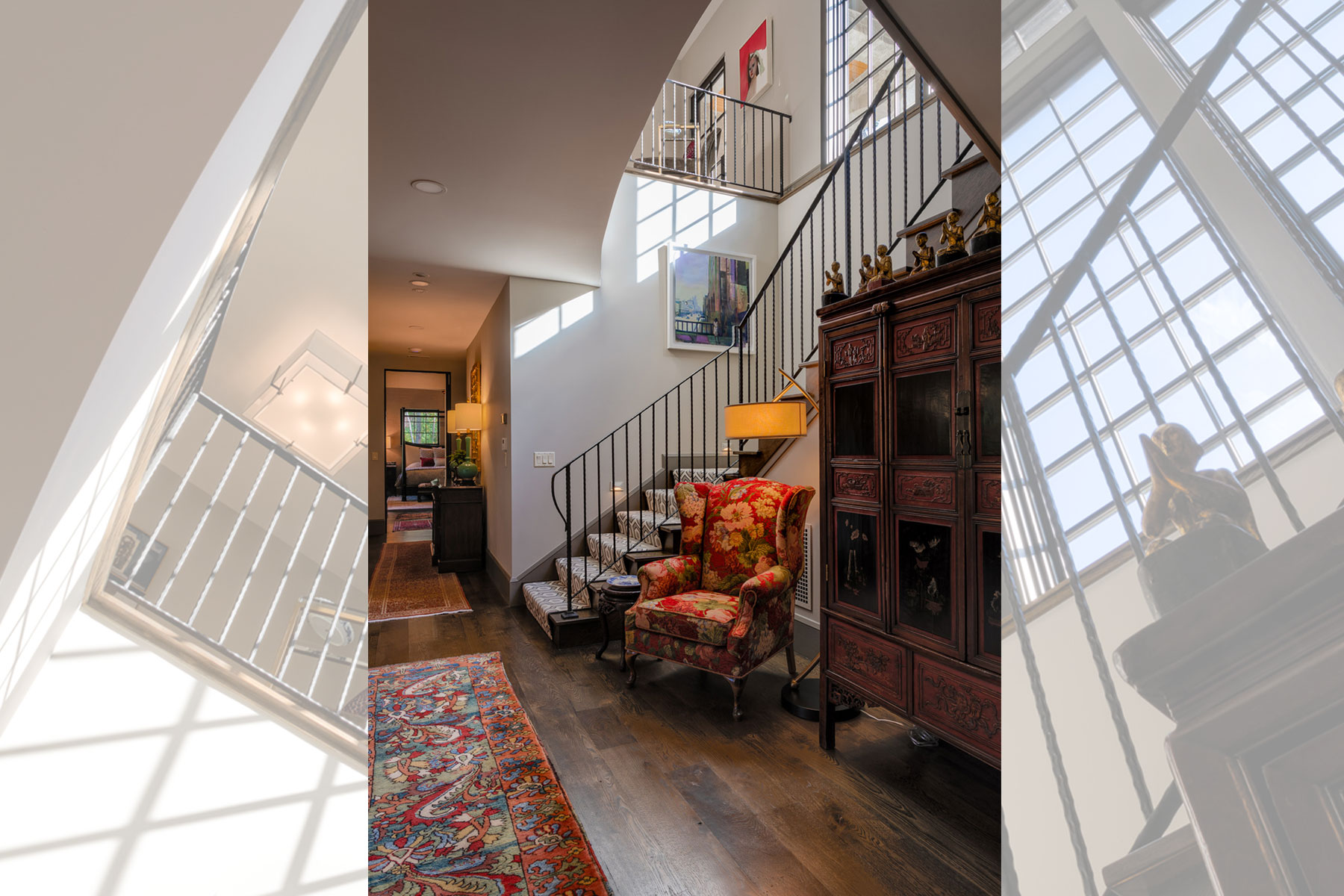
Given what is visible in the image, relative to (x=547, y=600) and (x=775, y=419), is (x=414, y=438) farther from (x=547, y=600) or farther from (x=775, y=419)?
(x=775, y=419)

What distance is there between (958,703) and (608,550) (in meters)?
2.91

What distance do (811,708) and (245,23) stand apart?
115 inches

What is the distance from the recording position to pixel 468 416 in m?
6.28

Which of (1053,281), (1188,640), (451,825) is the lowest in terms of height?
(451,825)

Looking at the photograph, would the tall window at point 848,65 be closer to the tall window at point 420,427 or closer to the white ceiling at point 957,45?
the white ceiling at point 957,45

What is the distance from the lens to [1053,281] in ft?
2.37

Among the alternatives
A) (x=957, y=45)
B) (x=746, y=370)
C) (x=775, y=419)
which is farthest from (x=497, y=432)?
(x=957, y=45)

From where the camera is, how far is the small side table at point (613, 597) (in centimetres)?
348

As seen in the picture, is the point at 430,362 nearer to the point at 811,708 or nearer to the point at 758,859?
the point at 811,708

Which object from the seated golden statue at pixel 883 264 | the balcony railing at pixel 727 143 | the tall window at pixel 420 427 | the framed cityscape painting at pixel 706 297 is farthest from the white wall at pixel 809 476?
the tall window at pixel 420 427

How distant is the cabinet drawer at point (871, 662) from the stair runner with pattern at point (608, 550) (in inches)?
69.3

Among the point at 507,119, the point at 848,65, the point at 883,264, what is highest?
the point at 848,65

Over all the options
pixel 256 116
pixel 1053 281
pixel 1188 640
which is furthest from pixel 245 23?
pixel 1188 640

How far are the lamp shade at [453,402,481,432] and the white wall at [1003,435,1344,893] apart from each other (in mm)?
6018
